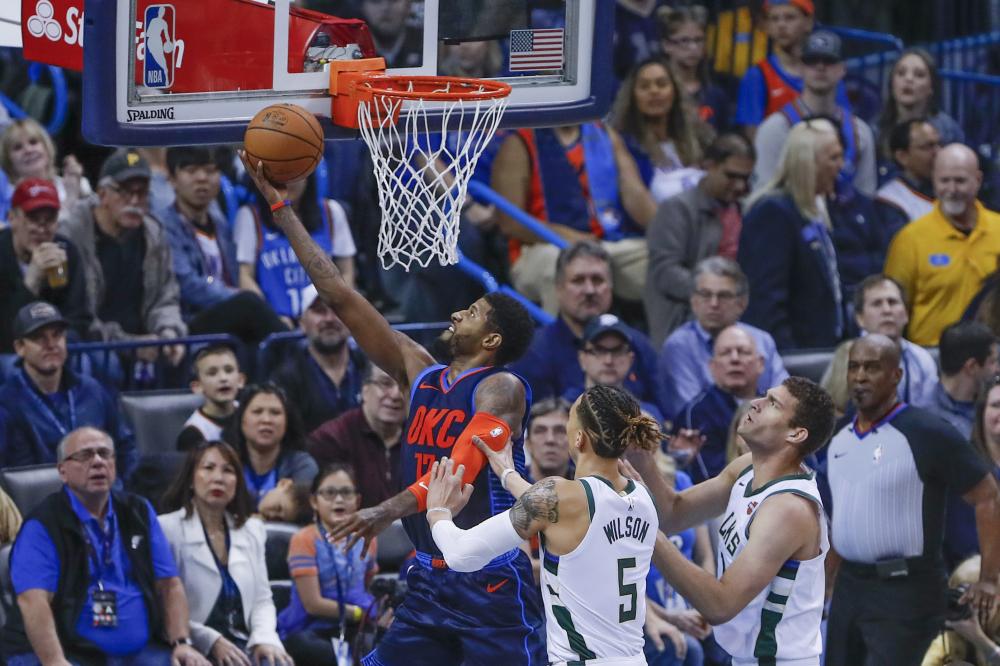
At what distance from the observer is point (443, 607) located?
7270 millimetres

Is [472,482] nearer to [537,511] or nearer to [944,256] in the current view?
[537,511]

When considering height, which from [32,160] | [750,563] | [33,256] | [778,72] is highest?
[778,72]

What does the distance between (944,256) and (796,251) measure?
110cm

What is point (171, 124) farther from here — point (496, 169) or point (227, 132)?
point (496, 169)

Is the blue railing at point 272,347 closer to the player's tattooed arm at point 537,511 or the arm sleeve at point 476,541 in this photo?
the arm sleeve at point 476,541

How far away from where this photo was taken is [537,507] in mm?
6438

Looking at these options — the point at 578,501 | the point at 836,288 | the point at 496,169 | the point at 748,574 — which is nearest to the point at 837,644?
the point at 748,574

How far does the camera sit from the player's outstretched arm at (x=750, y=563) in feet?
21.9

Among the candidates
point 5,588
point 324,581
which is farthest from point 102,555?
point 324,581

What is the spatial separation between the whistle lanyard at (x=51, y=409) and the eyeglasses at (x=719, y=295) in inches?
147

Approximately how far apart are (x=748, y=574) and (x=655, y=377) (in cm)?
432

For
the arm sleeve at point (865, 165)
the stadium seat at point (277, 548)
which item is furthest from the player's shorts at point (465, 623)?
the arm sleeve at point (865, 165)

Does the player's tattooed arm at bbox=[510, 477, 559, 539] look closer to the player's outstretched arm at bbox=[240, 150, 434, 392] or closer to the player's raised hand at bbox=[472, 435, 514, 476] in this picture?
the player's raised hand at bbox=[472, 435, 514, 476]

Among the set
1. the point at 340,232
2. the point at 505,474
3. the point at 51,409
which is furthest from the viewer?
the point at 340,232
